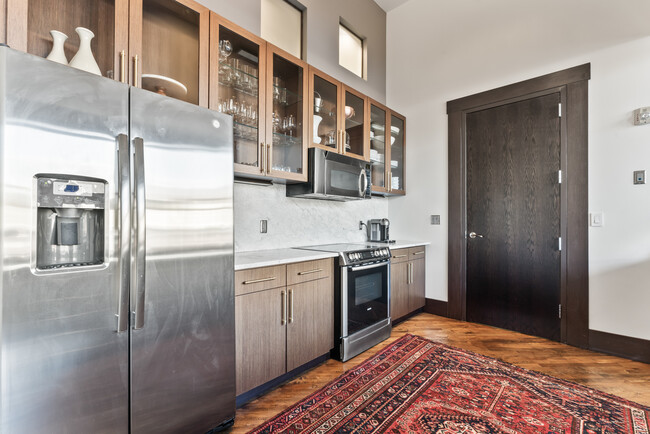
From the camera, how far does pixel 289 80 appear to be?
8.20 ft

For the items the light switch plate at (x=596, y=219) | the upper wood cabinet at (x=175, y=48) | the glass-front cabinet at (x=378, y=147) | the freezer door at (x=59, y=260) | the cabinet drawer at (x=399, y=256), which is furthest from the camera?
the glass-front cabinet at (x=378, y=147)

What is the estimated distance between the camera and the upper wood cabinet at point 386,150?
3.41 metres

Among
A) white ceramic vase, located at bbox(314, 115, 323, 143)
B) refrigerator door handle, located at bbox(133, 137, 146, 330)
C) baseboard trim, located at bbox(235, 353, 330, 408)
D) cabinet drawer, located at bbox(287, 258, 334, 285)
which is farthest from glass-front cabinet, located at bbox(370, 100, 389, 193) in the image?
refrigerator door handle, located at bbox(133, 137, 146, 330)

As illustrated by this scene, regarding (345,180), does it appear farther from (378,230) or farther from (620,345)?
(620,345)

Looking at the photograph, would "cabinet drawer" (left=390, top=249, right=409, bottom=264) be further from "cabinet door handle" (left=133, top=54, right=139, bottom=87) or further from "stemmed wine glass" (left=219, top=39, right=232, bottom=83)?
"cabinet door handle" (left=133, top=54, right=139, bottom=87)

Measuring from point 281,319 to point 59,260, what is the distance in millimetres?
1226

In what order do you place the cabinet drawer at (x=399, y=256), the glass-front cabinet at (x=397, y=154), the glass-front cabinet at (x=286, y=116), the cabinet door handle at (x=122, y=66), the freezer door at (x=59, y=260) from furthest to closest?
the glass-front cabinet at (x=397, y=154)
the cabinet drawer at (x=399, y=256)
the glass-front cabinet at (x=286, y=116)
the cabinet door handle at (x=122, y=66)
the freezer door at (x=59, y=260)

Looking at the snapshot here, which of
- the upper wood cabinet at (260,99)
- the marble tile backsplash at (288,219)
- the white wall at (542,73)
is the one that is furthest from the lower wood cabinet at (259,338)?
the white wall at (542,73)

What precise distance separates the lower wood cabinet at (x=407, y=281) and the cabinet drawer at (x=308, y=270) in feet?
3.25

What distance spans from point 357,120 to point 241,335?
2.35m

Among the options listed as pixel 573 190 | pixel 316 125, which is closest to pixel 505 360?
pixel 573 190

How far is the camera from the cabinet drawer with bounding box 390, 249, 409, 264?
313cm

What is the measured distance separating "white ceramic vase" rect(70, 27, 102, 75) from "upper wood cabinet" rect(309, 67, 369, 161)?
1.49 meters

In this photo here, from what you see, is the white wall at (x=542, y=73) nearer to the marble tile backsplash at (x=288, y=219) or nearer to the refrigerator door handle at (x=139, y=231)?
the marble tile backsplash at (x=288, y=219)
